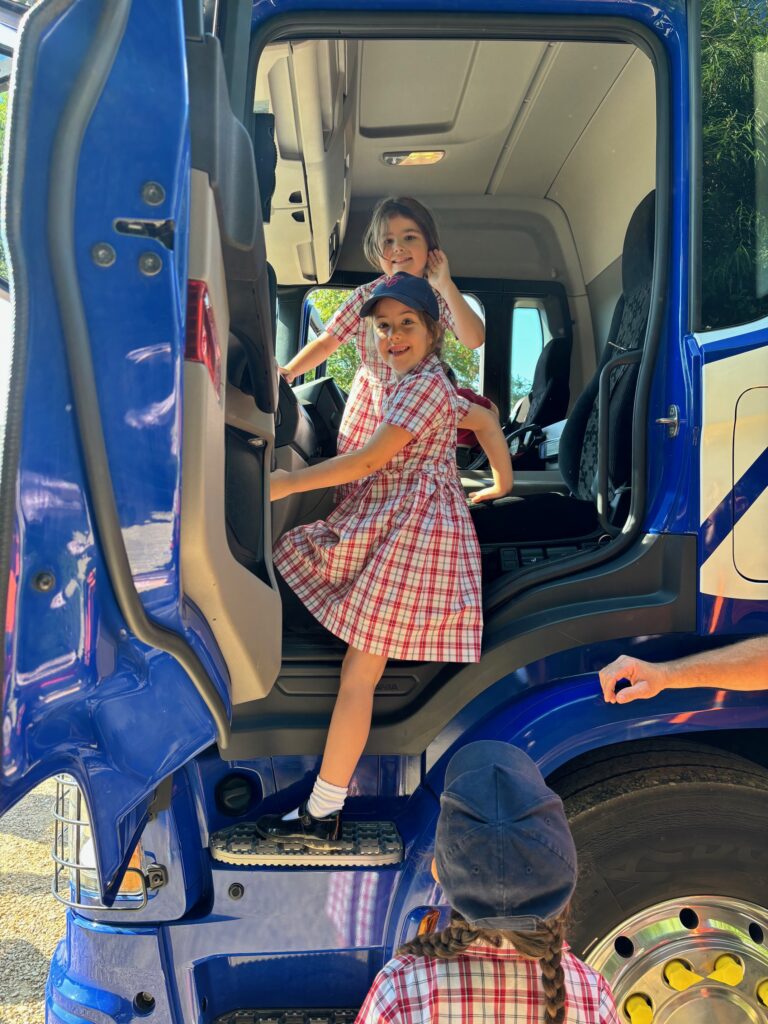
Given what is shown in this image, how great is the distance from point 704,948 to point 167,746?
1235 mm

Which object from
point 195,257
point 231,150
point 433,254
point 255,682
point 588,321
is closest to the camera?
point 195,257

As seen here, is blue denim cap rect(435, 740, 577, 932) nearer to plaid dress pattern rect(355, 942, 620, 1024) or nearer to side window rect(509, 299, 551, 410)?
plaid dress pattern rect(355, 942, 620, 1024)

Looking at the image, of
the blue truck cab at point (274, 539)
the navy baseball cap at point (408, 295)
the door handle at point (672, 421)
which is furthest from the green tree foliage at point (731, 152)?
the navy baseball cap at point (408, 295)

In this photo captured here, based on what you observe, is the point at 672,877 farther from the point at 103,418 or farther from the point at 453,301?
the point at 453,301

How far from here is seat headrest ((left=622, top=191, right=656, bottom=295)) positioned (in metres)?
2.17

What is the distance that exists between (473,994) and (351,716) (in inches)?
30.1

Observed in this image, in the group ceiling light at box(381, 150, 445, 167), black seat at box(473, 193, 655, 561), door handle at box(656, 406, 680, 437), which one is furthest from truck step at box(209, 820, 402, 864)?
ceiling light at box(381, 150, 445, 167)

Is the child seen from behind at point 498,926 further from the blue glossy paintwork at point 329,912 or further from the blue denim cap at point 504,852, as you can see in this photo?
the blue glossy paintwork at point 329,912

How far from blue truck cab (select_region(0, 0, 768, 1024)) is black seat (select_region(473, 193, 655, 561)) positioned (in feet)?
0.04

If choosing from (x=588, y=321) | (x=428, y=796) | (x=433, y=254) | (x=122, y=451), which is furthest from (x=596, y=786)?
(x=588, y=321)

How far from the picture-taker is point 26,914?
3.32 meters

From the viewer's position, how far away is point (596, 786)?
1.83 metres

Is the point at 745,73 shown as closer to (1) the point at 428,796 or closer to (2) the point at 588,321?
(1) the point at 428,796

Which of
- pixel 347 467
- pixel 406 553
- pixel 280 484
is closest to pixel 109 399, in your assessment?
pixel 280 484
